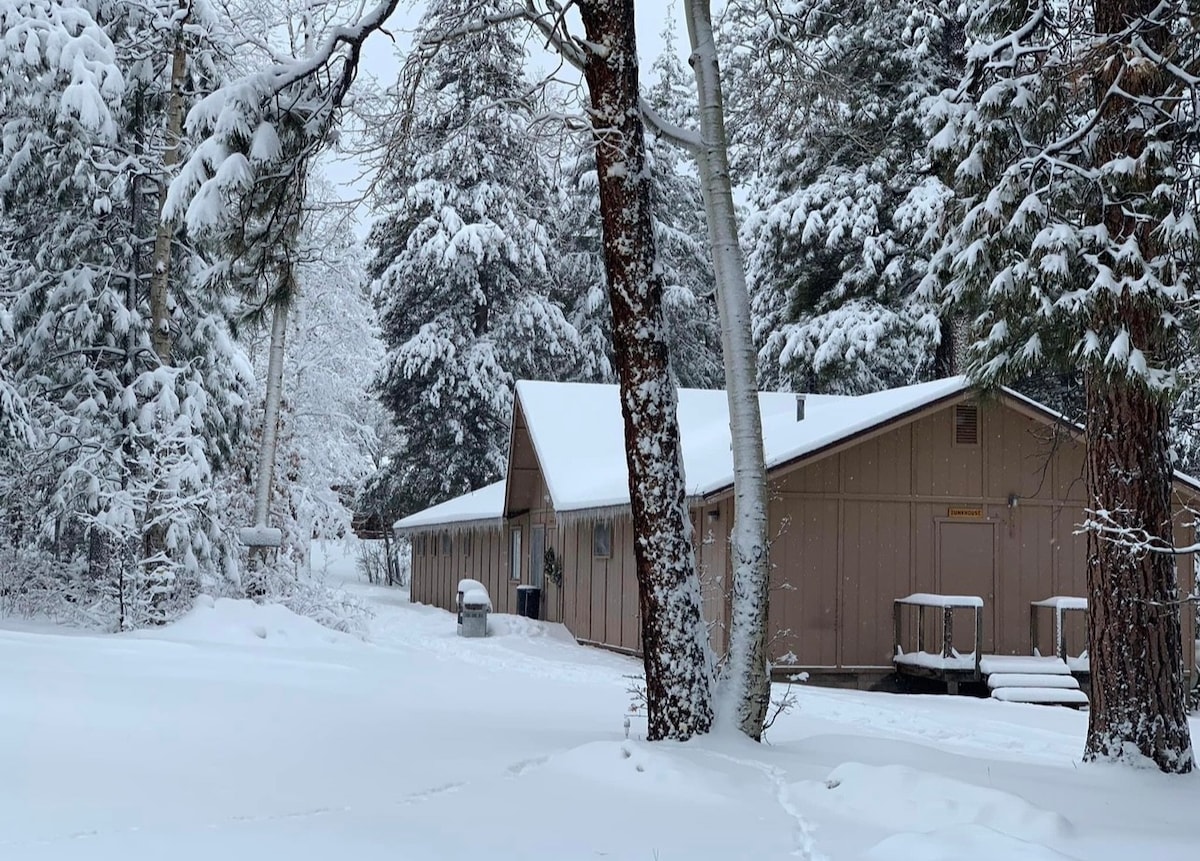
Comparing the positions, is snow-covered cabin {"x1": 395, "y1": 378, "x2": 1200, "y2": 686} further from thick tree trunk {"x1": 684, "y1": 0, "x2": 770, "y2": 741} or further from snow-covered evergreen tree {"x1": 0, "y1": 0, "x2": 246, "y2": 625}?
thick tree trunk {"x1": 684, "y1": 0, "x2": 770, "y2": 741}

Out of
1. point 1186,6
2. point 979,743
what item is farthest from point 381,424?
point 1186,6

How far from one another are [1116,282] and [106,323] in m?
13.5

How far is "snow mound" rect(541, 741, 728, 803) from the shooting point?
5.47 metres

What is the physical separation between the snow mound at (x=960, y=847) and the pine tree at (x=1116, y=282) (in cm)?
278

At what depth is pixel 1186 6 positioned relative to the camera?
7094 millimetres

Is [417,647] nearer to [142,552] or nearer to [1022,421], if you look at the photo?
[142,552]

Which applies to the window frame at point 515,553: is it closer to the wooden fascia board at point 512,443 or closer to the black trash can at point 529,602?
the wooden fascia board at point 512,443

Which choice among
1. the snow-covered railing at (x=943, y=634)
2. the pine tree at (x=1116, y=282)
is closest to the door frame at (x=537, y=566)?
the snow-covered railing at (x=943, y=634)

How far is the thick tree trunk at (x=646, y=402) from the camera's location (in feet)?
22.1

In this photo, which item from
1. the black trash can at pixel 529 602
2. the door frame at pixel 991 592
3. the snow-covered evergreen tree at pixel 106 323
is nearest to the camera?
the snow-covered evergreen tree at pixel 106 323

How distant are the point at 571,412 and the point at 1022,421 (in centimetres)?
879

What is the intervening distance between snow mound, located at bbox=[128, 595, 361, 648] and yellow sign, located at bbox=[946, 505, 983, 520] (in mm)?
8054

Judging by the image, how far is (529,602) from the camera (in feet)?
74.5

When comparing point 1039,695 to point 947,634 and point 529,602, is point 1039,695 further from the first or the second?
point 529,602
